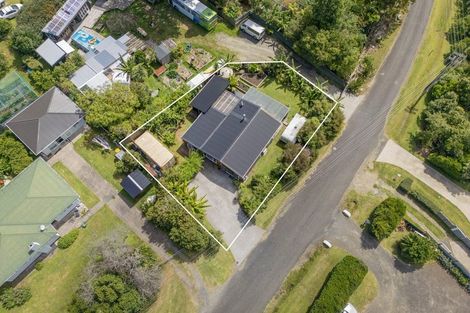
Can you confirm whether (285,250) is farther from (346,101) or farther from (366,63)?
(366,63)

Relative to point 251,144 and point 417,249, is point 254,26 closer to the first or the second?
point 251,144

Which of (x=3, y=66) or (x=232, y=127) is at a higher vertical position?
(x=232, y=127)

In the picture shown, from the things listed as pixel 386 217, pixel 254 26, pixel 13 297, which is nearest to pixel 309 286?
pixel 386 217

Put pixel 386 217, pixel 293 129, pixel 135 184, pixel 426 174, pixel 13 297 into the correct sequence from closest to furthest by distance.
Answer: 1. pixel 13 297
2. pixel 386 217
3. pixel 135 184
4. pixel 426 174
5. pixel 293 129

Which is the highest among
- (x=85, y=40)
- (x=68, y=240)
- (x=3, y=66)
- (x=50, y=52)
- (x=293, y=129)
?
(x=293, y=129)

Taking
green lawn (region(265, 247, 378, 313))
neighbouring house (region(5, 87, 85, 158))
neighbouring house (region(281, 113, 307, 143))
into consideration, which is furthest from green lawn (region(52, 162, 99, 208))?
neighbouring house (region(281, 113, 307, 143))

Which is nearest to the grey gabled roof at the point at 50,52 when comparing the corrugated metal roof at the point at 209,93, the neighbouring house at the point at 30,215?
the neighbouring house at the point at 30,215
